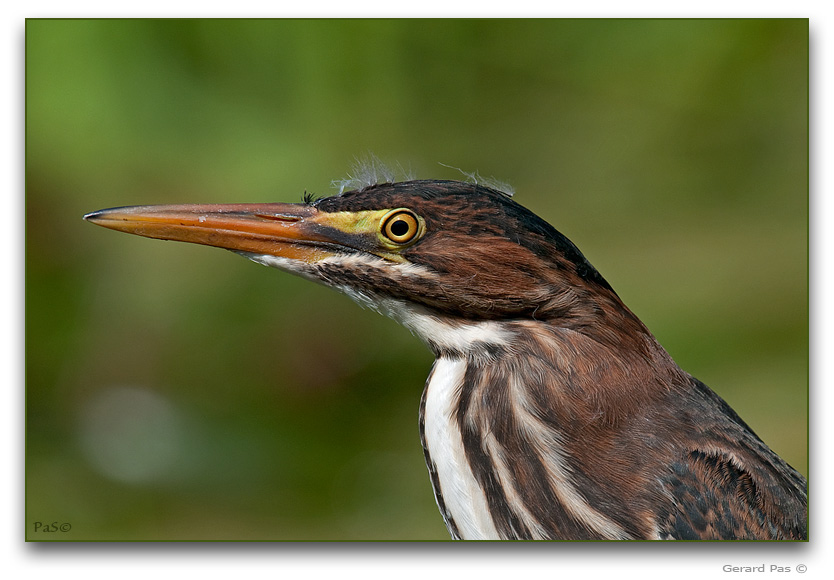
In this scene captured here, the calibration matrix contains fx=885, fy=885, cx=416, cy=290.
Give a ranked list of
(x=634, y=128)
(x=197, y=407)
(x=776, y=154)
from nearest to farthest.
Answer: (x=776, y=154)
(x=634, y=128)
(x=197, y=407)

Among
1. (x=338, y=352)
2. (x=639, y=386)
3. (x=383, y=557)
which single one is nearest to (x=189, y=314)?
(x=338, y=352)

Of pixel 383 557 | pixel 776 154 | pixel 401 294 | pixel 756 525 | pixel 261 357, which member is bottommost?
pixel 383 557

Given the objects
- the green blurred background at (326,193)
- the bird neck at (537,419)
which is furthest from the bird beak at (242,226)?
the green blurred background at (326,193)

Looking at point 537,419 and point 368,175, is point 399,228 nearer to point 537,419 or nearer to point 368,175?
point 368,175

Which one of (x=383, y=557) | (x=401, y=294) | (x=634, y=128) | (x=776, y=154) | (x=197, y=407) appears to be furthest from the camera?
(x=197, y=407)

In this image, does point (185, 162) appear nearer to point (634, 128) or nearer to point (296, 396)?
point (296, 396)

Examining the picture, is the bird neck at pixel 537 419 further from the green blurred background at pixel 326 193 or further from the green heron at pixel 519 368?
the green blurred background at pixel 326 193

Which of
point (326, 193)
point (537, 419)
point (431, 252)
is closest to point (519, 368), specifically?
point (537, 419)
